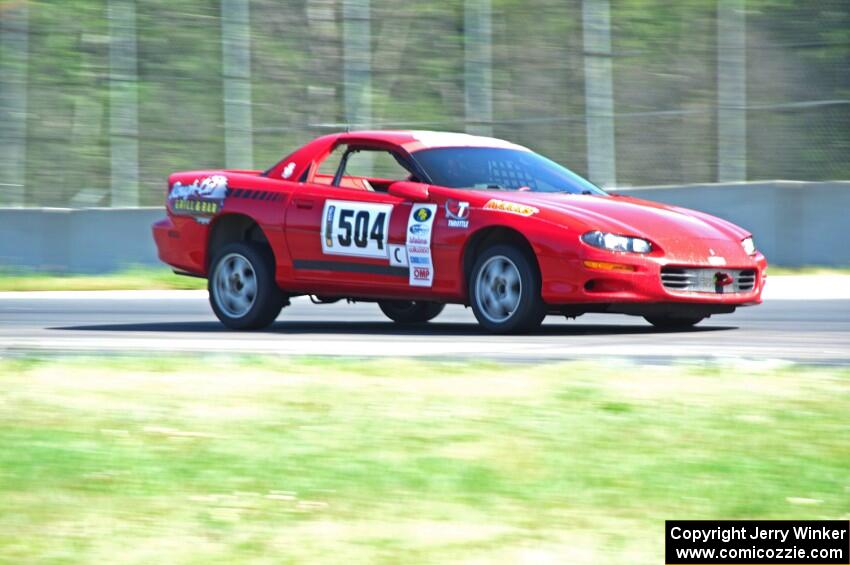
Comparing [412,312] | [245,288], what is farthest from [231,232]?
[412,312]

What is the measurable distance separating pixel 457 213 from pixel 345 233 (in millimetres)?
1000

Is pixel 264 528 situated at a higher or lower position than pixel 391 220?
lower

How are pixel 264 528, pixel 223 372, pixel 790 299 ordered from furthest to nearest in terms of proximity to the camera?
1. pixel 790 299
2. pixel 223 372
3. pixel 264 528

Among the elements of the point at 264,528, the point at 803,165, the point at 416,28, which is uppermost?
the point at 416,28

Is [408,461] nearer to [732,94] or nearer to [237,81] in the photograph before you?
[732,94]

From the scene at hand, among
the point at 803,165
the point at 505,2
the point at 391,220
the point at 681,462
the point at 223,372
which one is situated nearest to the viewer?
the point at 681,462

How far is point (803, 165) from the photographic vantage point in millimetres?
17125

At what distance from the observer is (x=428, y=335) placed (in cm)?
1101

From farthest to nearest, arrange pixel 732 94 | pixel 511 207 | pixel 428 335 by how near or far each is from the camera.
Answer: pixel 732 94 < pixel 428 335 < pixel 511 207

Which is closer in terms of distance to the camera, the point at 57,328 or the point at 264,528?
the point at 264,528

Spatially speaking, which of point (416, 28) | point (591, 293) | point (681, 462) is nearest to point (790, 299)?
point (591, 293)

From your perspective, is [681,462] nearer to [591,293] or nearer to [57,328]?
[591,293]

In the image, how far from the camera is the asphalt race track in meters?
9.20

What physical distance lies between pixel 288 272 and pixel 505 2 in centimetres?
877
